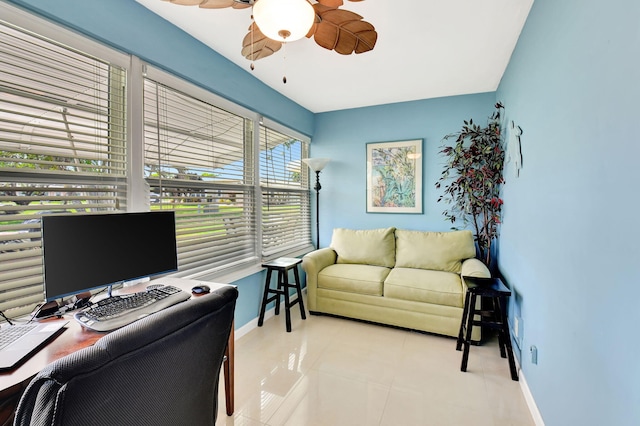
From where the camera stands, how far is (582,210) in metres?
1.21

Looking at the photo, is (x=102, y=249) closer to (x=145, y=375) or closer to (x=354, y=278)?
(x=145, y=375)

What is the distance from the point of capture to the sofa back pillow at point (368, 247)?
3.46 m

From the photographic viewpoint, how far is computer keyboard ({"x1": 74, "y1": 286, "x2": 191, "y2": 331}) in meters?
1.24

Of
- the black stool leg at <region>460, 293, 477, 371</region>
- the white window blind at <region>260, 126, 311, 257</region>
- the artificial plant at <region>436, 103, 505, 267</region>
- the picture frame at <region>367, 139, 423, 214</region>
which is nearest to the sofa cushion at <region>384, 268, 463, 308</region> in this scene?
the black stool leg at <region>460, 293, 477, 371</region>

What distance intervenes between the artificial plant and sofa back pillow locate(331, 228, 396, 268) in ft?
2.63

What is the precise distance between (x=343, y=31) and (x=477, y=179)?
228 centimetres

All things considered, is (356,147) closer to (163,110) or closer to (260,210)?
(260,210)

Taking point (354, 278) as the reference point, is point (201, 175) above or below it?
above

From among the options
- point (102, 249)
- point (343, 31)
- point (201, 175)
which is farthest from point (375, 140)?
point (102, 249)

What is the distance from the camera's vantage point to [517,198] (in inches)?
90.5

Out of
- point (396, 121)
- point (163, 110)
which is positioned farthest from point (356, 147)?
point (163, 110)

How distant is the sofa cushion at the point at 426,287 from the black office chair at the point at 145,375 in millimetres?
2218

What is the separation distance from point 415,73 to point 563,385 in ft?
8.81

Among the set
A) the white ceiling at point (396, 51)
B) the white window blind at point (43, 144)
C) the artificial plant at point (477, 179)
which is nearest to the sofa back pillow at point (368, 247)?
the artificial plant at point (477, 179)
